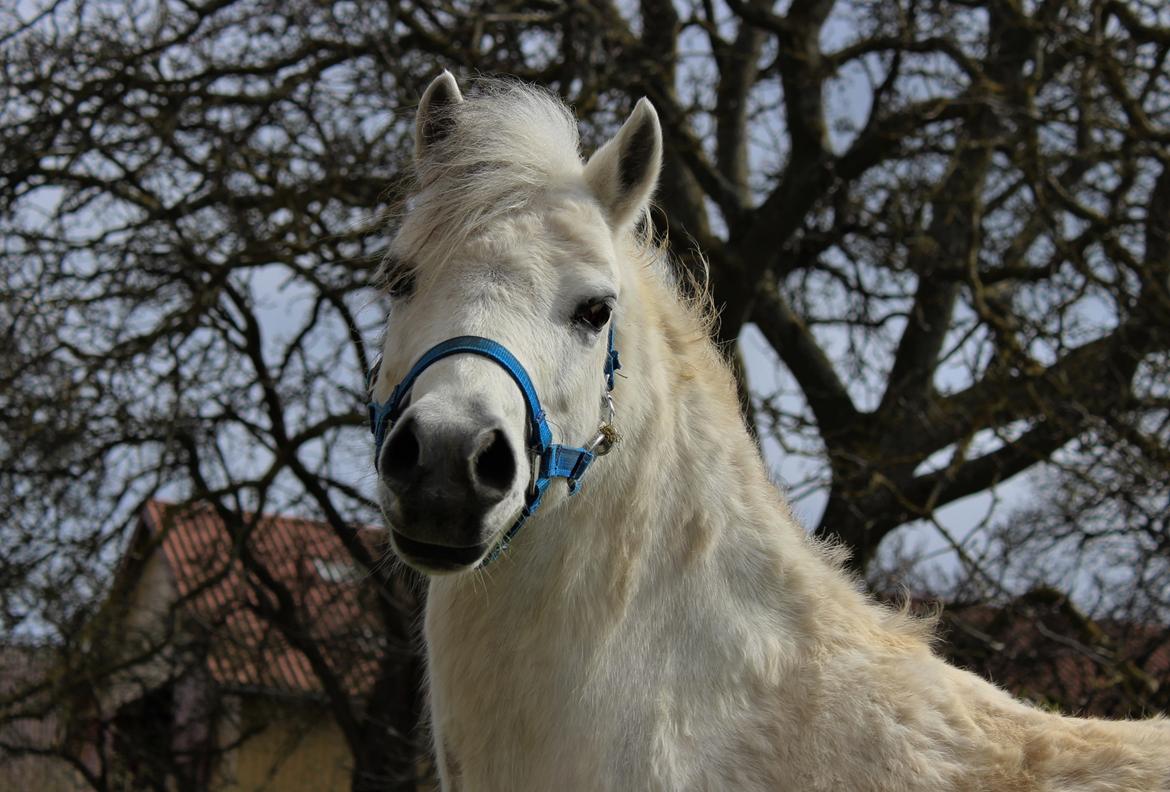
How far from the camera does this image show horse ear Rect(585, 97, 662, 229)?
9.82 feet

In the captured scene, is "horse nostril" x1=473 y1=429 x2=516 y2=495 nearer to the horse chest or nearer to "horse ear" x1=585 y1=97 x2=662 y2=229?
the horse chest

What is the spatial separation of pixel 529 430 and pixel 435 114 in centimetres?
104

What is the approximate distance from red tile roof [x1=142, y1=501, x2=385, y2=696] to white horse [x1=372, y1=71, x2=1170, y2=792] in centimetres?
701

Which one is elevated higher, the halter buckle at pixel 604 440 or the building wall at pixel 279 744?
the building wall at pixel 279 744

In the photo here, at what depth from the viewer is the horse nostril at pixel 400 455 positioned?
2273 mm

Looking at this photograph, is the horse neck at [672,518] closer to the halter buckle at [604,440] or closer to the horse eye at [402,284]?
the halter buckle at [604,440]

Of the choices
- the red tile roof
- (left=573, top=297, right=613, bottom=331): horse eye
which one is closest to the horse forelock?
(left=573, top=297, right=613, bottom=331): horse eye

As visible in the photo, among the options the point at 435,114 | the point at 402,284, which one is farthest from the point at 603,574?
the point at 435,114

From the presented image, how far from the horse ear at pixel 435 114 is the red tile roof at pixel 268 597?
688cm

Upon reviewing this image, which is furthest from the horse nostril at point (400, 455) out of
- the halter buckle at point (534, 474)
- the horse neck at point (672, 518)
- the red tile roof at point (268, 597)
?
the red tile roof at point (268, 597)

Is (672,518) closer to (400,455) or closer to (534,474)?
(534,474)

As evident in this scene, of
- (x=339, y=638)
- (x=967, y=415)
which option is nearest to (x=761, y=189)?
(x=967, y=415)

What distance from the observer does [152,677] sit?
34.1 feet

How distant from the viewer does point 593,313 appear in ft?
9.00
